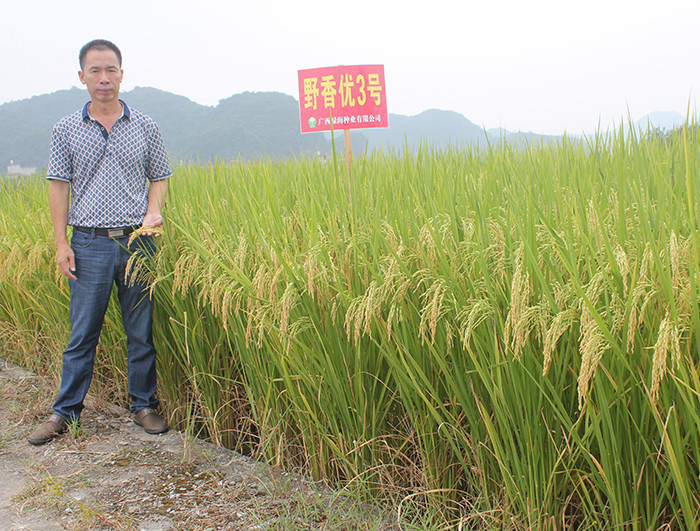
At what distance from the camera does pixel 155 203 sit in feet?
9.88

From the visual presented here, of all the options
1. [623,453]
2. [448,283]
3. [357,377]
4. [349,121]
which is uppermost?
[349,121]

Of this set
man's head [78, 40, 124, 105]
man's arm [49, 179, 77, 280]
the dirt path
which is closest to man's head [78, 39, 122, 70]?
man's head [78, 40, 124, 105]

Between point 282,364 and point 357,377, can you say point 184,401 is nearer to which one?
point 282,364

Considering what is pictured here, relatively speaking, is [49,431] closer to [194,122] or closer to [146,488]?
[146,488]

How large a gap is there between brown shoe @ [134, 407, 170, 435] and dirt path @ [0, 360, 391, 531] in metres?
0.04

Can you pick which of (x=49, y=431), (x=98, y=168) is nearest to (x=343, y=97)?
(x=98, y=168)

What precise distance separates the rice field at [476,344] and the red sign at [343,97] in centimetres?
181

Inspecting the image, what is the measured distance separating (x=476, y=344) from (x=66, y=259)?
2.23 m

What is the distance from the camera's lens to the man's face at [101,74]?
9.21 feet

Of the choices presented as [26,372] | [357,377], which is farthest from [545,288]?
[26,372]

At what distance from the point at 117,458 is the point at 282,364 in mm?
1179

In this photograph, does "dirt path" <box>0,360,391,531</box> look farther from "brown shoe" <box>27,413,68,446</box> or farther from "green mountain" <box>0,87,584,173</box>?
"green mountain" <box>0,87,584,173</box>

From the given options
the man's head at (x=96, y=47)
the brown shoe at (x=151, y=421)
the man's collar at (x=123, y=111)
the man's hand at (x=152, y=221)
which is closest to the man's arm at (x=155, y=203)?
the man's hand at (x=152, y=221)

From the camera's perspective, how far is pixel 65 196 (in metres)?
2.87
